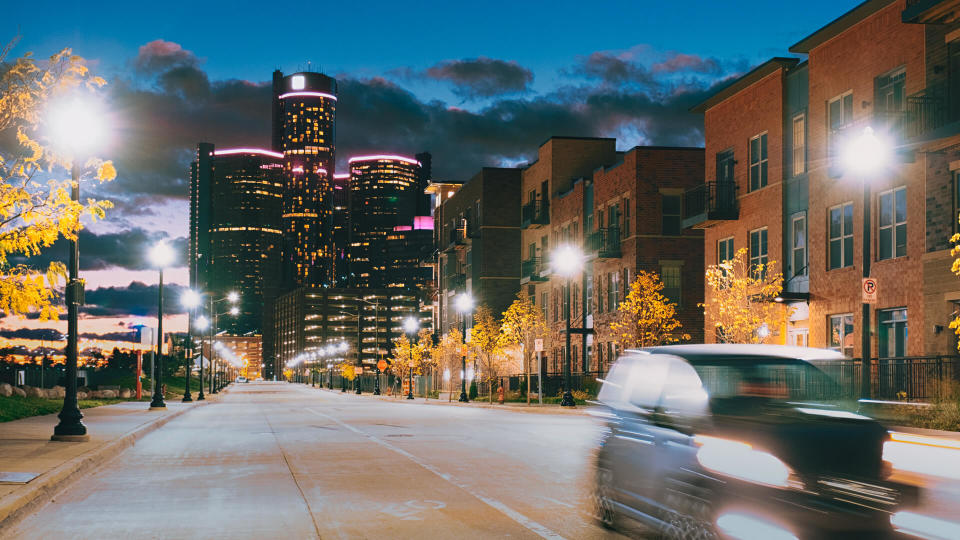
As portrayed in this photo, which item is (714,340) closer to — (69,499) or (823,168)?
(823,168)

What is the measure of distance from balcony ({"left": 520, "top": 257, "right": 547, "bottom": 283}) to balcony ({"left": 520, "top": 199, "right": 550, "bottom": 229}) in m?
2.39

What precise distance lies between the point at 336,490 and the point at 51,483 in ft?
12.2

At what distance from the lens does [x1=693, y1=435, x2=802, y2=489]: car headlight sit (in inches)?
274

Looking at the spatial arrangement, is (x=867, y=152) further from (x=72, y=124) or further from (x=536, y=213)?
(x=536, y=213)

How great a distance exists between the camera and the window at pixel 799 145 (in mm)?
34906

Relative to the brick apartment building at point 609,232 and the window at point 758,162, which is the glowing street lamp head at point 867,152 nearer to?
the window at point 758,162

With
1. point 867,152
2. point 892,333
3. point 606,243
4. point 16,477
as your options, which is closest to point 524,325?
point 606,243

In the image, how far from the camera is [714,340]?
129 ft

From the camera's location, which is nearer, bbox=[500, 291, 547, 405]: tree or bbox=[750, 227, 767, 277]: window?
bbox=[750, 227, 767, 277]: window

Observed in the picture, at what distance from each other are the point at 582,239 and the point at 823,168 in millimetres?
24194

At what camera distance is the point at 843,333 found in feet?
104

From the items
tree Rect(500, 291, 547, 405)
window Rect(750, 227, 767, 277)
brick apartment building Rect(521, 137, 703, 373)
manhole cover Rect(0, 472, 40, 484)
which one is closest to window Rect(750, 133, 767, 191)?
window Rect(750, 227, 767, 277)

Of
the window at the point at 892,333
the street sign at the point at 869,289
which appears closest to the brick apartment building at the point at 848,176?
the window at the point at 892,333

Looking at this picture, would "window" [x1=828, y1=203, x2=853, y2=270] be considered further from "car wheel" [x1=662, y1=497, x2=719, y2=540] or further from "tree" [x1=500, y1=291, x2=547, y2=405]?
"tree" [x1=500, y1=291, x2=547, y2=405]
